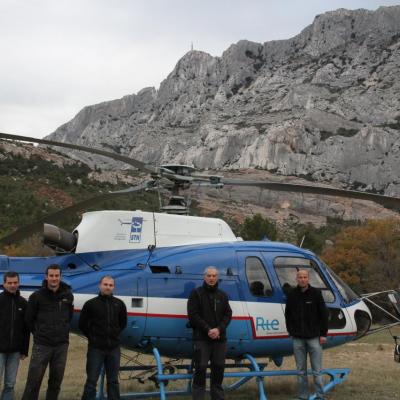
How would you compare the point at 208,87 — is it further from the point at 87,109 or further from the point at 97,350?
the point at 97,350

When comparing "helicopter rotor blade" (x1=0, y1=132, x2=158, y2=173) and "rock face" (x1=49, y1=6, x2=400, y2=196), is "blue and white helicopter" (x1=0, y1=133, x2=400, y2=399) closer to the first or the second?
"helicopter rotor blade" (x1=0, y1=132, x2=158, y2=173)

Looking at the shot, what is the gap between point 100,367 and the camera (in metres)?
7.11

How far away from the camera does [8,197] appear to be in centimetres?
5638

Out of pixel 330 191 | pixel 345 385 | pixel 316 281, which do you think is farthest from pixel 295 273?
pixel 345 385

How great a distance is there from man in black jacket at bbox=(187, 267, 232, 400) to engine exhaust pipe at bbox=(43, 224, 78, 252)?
2369 millimetres

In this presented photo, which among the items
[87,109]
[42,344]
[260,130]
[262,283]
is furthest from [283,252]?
[87,109]

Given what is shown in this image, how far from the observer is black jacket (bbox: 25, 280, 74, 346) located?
6.55 metres

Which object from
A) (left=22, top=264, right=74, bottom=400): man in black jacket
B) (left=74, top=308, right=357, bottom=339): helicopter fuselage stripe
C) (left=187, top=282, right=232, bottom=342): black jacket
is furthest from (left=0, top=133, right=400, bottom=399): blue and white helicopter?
(left=22, top=264, right=74, bottom=400): man in black jacket

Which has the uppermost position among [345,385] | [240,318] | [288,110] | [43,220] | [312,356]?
[288,110]

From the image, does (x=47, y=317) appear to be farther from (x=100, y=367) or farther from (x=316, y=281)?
(x=316, y=281)

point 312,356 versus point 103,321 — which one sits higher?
point 103,321

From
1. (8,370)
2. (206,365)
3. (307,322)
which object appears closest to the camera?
(8,370)

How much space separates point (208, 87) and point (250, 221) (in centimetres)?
11357

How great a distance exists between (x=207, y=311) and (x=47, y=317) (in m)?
2.02
